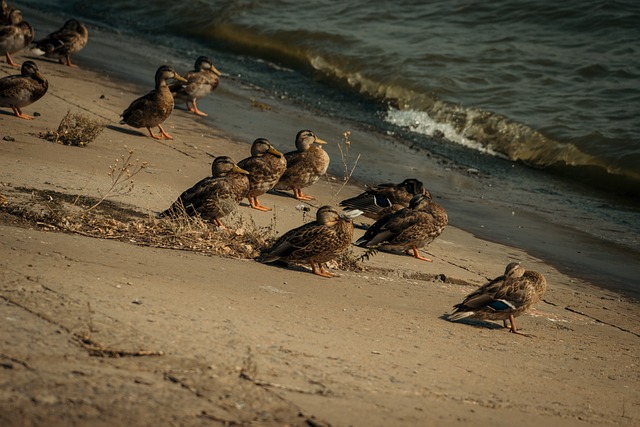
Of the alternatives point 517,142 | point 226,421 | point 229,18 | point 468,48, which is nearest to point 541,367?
point 226,421

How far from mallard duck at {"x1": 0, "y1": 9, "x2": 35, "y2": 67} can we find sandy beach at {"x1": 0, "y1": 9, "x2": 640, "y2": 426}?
8.02 metres

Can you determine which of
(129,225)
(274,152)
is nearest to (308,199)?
(274,152)

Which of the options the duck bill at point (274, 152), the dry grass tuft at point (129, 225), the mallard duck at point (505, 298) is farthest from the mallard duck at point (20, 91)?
the mallard duck at point (505, 298)

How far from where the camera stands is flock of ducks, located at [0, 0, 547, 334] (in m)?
9.04

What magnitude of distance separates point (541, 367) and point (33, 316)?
12.5ft

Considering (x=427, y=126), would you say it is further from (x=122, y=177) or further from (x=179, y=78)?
(x=122, y=177)

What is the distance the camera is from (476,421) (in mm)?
6082

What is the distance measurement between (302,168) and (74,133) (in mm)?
A: 2862

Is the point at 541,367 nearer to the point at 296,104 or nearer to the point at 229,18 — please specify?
the point at 296,104

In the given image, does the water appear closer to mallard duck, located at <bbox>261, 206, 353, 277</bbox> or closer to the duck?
the duck

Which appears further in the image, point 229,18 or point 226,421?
point 229,18

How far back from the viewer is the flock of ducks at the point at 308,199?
9.04 metres

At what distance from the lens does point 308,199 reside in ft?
43.3

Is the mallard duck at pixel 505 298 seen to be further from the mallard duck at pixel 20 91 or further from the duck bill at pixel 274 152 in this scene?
the mallard duck at pixel 20 91
